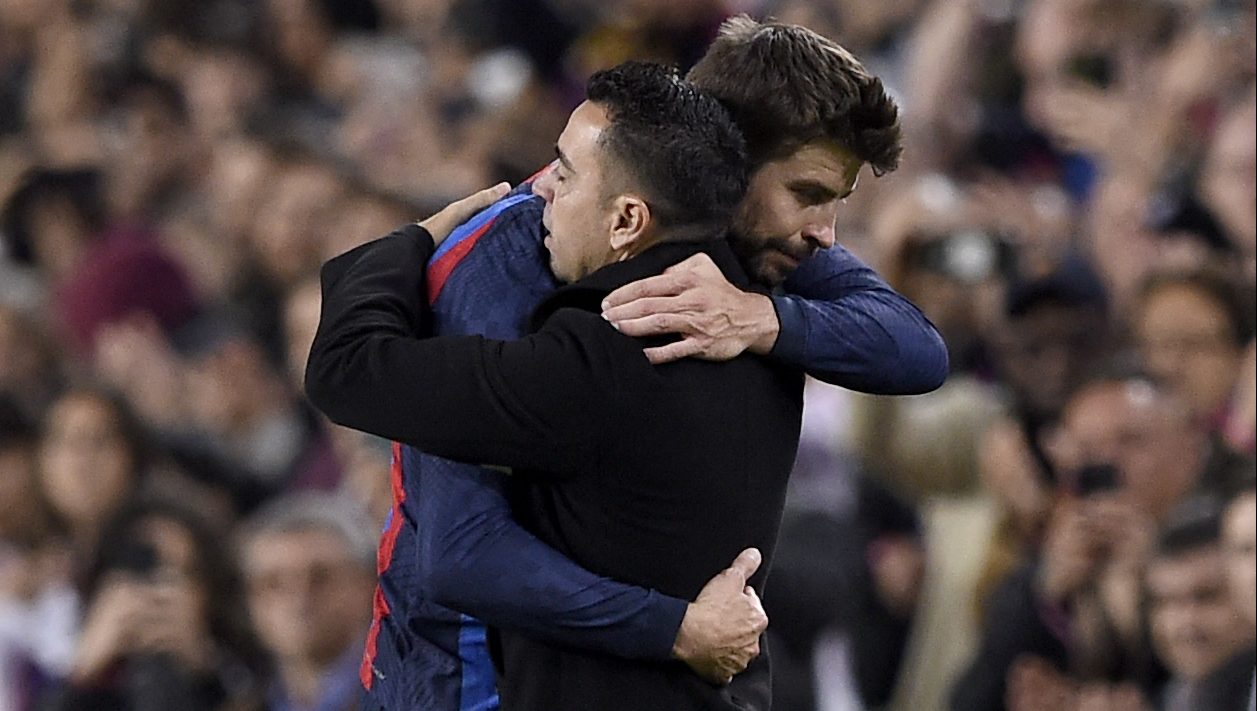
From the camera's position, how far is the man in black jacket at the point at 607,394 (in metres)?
2.38

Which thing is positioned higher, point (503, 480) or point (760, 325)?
point (760, 325)

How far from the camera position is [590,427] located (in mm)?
2381

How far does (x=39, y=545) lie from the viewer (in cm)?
547

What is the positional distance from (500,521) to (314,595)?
6.90 feet

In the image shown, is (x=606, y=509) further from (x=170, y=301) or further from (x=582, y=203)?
(x=170, y=301)

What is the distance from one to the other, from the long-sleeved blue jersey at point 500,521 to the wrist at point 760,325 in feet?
0.05

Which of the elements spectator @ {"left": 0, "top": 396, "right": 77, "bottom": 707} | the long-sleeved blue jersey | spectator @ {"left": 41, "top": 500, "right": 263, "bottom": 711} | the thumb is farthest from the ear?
spectator @ {"left": 0, "top": 396, "right": 77, "bottom": 707}

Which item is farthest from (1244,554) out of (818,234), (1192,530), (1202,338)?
(818,234)

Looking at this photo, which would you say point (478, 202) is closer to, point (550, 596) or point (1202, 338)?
point (550, 596)

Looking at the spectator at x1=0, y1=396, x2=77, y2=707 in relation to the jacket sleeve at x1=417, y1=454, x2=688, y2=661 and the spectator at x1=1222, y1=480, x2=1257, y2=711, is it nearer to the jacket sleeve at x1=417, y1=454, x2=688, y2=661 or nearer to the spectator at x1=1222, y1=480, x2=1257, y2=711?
the spectator at x1=1222, y1=480, x2=1257, y2=711

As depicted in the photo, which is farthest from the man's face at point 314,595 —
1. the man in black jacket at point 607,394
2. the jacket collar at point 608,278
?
the jacket collar at point 608,278

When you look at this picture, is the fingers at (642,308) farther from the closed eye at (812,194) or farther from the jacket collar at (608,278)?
the closed eye at (812,194)

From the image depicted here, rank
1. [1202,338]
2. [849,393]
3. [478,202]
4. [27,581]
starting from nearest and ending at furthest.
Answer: [478,202] < [1202,338] < [849,393] < [27,581]

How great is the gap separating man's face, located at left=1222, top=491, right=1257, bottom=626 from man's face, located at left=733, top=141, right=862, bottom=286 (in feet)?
4.46
